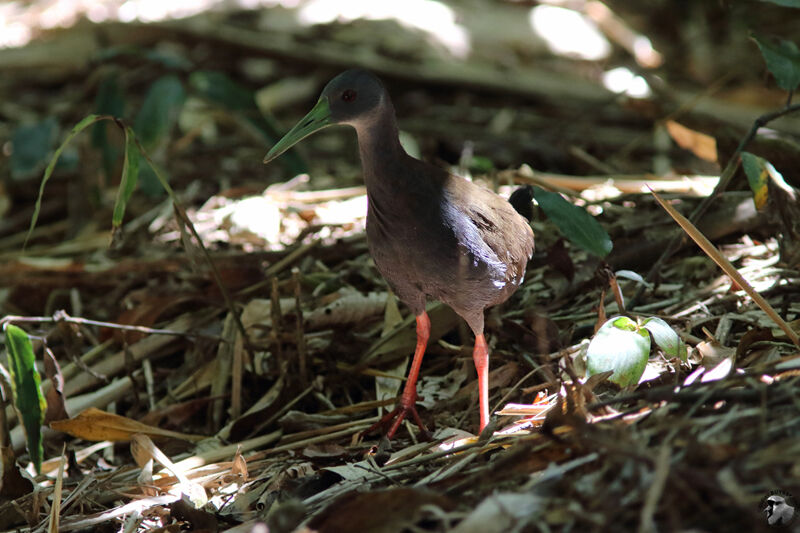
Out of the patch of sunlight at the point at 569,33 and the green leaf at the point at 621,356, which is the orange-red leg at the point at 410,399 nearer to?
the green leaf at the point at 621,356

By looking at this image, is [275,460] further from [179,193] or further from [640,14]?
[640,14]

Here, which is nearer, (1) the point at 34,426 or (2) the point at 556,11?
(1) the point at 34,426

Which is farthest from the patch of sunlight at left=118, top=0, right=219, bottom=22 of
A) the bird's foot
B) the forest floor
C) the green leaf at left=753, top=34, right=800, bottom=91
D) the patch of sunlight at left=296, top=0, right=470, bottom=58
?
the green leaf at left=753, top=34, right=800, bottom=91

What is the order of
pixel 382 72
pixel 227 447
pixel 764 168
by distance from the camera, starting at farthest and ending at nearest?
pixel 382 72 → pixel 227 447 → pixel 764 168

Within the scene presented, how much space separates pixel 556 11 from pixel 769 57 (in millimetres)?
4284

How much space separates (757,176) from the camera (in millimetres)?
2809

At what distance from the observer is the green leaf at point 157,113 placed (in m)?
4.25

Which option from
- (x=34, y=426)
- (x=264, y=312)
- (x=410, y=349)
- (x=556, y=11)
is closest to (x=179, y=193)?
(x=264, y=312)

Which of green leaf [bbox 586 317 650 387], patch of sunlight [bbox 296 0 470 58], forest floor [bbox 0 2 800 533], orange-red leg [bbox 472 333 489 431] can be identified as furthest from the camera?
patch of sunlight [bbox 296 0 470 58]

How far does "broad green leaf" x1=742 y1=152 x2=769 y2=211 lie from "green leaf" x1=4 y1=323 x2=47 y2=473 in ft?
8.02

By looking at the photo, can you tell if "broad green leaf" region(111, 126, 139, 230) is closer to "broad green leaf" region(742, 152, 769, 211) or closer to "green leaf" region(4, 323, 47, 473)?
"green leaf" region(4, 323, 47, 473)

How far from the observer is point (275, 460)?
2.87 metres

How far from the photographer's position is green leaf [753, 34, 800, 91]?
2978 mm

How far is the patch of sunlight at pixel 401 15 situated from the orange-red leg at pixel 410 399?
3846mm
